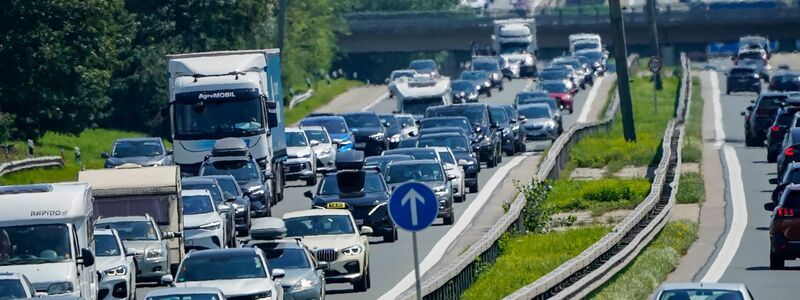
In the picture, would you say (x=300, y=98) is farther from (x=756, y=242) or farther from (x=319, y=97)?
(x=756, y=242)

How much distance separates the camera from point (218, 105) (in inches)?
1823

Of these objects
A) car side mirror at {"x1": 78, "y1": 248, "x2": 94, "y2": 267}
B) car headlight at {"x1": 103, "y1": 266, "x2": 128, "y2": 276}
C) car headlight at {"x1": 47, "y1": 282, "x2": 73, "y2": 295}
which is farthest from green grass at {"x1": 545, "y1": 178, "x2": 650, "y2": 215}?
car headlight at {"x1": 47, "y1": 282, "x2": 73, "y2": 295}

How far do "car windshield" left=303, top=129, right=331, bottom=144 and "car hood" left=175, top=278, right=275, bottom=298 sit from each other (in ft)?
94.9

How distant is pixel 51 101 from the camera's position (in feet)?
225

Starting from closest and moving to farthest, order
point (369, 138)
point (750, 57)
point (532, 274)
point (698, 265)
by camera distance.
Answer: point (532, 274) → point (698, 265) → point (369, 138) → point (750, 57)

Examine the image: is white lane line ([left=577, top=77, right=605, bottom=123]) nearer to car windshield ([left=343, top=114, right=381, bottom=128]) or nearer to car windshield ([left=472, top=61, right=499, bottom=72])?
car windshield ([left=472, top=61, right=499, bottom=72])

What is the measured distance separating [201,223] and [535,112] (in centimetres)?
3249

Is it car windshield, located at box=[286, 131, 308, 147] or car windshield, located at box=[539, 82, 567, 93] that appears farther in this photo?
car windshield, located at box=[539, 82, 567, 93]

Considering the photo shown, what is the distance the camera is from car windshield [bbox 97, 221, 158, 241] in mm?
34062

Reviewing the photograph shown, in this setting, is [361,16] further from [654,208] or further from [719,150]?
[654,208]

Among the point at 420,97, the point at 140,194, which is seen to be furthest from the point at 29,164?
the point at 140,194

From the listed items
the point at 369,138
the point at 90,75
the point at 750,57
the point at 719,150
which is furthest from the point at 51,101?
the point at 750,57

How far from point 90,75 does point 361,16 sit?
64.1m

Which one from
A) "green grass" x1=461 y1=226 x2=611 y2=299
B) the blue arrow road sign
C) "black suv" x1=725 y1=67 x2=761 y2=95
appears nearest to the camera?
the blue arrow road sign
